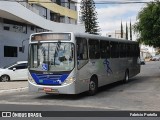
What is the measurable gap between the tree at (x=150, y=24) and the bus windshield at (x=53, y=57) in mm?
12324

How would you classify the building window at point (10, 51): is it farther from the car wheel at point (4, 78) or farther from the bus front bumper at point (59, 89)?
the bus front bumper at point (59, 89)

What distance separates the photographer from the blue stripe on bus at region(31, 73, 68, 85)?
16.4 m

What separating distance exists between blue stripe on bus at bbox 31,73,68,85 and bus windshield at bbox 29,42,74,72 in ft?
0.87

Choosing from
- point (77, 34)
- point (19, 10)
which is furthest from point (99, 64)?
point (19, 10)

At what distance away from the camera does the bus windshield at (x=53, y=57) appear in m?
16.5

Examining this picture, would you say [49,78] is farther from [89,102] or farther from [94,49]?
[94,49]

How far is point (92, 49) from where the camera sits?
18.4 meters

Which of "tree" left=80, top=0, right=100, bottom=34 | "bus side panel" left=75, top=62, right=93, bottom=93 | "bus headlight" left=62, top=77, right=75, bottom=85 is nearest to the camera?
"bus headlight" left=62, top=77, right=75, bottom=85

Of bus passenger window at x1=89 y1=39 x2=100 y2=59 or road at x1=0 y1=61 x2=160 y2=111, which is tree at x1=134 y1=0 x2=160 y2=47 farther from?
bus passenger window at x1=89 y1=39 x2=100 y2=59

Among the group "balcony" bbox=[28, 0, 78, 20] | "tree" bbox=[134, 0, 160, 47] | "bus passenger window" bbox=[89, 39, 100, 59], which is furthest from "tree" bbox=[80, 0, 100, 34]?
"bus passenger window" bbox=[89, 39, 100, 59]

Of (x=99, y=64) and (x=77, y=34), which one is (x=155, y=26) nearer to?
(x=99, y=64)

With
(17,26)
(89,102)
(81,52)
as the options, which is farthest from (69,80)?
(17,26)

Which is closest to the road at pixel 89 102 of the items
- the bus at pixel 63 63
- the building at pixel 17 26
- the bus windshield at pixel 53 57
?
the bus at pixel 63 63

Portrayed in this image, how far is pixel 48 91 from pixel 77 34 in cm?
284
